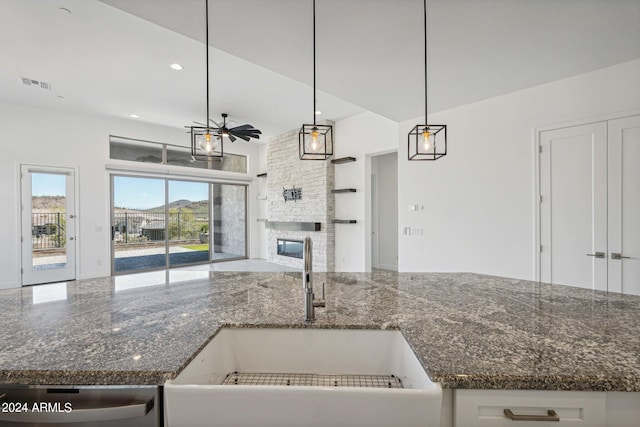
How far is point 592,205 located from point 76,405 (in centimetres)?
404

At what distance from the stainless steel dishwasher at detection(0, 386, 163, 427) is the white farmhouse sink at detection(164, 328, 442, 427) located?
0.24 feet

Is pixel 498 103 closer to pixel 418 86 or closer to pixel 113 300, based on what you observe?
pixel 418 86

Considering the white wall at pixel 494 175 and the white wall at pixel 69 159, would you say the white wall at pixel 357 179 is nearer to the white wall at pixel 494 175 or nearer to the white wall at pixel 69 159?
the white wall at pixel 494 175

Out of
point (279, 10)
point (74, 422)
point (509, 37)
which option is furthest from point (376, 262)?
point (74, 422)

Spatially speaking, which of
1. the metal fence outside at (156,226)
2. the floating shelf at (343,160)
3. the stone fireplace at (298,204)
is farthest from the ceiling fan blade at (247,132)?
the metal fence outside at (156,226)

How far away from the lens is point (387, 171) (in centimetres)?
663

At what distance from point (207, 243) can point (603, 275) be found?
7061 millimetres

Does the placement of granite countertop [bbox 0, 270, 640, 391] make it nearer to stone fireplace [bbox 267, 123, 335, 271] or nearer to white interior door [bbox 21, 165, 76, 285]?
stone fireplace [bbox 267, 123, 335, 271]

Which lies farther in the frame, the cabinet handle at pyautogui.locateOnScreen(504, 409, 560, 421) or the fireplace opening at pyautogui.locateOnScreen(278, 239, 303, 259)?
the fireplace opening at pyautogui.locateOnScreen(278, 239, 303, 259)

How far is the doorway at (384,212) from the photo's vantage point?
6.54 metres

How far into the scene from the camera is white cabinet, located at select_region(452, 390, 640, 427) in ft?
2.66

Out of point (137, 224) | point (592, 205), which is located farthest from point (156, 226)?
point (592, 205)

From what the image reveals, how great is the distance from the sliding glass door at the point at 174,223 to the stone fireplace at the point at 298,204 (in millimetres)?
1043

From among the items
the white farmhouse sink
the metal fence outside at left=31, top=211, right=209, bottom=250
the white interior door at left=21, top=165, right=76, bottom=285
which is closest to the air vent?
the white interior door at left=21, top=165, right=76, bottom=285
